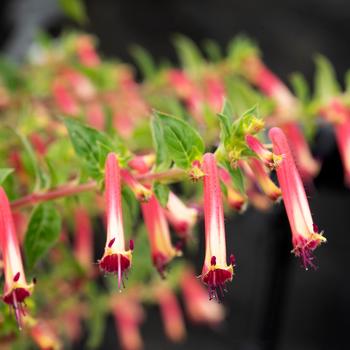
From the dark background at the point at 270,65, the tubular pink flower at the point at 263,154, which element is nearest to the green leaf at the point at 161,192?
the tubular pink flower at the point at 263,154

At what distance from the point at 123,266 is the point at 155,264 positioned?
167 mm

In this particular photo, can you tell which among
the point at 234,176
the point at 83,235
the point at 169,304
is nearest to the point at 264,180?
the point at 234,176

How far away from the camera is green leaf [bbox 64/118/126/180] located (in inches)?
31.9

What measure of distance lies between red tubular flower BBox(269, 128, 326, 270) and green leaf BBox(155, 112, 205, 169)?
0.08 metres

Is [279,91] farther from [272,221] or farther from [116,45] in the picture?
[116,45]

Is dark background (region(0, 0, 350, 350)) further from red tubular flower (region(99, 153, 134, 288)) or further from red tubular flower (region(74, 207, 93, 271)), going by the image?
red tubular flower (region(99, 153, 134, 288))

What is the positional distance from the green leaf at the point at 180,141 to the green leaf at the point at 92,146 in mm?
65

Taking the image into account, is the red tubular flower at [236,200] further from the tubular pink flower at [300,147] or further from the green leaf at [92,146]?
the tubular pink flower at [300,147]

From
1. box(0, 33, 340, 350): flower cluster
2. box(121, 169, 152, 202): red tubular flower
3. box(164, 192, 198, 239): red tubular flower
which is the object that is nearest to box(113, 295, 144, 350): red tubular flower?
box(0, 33, 340, 350): flower cluster

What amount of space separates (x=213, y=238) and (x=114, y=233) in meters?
0.10

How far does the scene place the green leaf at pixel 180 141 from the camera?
0.76 metres

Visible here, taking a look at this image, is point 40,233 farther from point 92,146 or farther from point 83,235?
point 83,235

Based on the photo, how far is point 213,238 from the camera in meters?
0.71

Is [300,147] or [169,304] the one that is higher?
[300,147]
